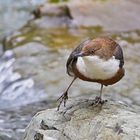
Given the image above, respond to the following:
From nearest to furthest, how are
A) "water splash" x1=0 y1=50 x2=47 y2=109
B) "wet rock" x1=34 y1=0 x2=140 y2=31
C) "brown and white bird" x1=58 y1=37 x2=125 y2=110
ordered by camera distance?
1. "brown and white bird" x1=58 y1=37 x2=125 y2=110
2. "water splash" x1=0 y1=50 x2=47 y2=109
3. "wet rock" x1=34 y1=0 x2=140 y2=31

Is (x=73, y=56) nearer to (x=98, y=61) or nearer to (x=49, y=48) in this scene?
(x=98, y=61)

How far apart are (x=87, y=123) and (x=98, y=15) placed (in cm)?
597

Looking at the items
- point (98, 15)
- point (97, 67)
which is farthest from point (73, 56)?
point (98, 15)

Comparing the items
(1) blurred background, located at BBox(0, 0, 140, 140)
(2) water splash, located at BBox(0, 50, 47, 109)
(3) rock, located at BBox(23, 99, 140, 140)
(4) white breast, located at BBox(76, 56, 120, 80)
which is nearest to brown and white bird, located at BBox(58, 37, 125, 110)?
(4) white breast, located at BBox(76, 56, 120, 80)

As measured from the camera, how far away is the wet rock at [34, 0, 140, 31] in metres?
9.49

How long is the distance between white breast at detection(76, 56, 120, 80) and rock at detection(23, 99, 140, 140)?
32cm

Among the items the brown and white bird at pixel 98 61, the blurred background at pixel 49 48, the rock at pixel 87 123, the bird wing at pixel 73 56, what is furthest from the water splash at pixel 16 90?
the brown and white bird at pixel 98 61

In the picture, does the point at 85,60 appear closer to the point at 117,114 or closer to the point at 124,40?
the point at 117,114

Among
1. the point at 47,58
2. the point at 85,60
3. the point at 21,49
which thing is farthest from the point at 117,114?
the point at 21,49

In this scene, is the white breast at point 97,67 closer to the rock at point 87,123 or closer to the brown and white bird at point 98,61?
the brown and white bird at point 98,61

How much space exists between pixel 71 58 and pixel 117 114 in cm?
53

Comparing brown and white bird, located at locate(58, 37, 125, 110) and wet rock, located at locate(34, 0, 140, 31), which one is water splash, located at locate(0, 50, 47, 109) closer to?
wet rock, located at locate(34, 0, 140, 31)

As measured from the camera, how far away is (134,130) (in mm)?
3465

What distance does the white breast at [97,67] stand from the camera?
3533mm
